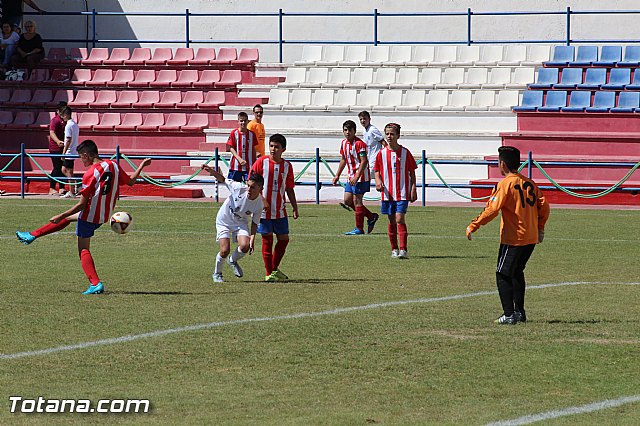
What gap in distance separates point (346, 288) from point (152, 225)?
8784mm

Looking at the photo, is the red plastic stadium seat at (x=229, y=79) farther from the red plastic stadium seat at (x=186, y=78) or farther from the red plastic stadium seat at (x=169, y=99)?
the red plastic stadium seat at (x=169, y=99)

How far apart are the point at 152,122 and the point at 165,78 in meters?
1.81

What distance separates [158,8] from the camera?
123 ft

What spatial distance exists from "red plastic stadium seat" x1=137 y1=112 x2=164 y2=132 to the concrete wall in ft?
14.2

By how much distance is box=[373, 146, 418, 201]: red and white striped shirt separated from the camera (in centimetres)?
1703

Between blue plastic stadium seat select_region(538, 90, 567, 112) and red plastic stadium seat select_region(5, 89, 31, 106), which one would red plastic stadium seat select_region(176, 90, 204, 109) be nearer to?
red plastic stadium seat select_region(5, 89, 31, 106)

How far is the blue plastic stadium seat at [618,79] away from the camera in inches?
1194

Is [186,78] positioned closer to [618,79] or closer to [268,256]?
[618,79]

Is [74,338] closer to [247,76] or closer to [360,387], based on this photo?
[360,387]

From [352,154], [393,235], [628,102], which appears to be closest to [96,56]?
[628,102]

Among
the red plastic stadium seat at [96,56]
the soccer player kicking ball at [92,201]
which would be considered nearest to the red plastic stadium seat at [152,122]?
the red plastic stadium seat at [96,56]

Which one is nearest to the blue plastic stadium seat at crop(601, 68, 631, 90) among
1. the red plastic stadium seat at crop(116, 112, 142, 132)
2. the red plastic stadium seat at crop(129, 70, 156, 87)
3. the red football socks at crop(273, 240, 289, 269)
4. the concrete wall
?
the concrete wall

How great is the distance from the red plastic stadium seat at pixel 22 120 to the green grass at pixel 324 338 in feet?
53.1

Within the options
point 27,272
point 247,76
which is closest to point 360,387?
point 27,272
